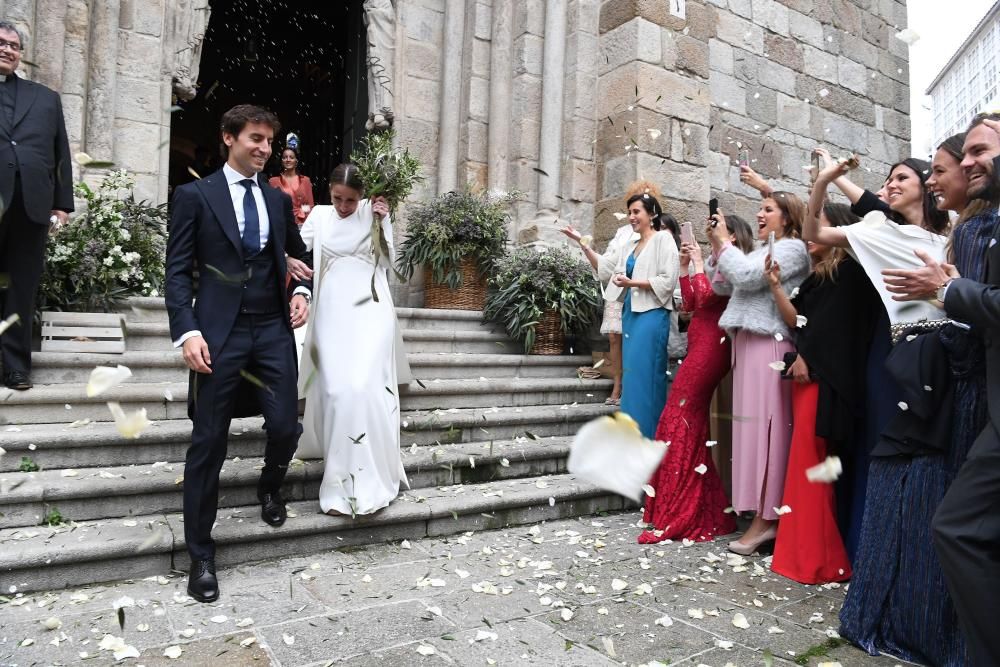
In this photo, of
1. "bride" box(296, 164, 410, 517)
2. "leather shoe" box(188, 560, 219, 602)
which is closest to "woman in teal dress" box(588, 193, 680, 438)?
"bride" box(296, 164, 410, 517)

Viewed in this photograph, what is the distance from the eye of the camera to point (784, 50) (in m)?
9.07

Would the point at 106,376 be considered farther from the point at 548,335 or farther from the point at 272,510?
the point at 548,335

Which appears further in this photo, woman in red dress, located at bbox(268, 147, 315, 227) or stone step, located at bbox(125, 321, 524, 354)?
woman in red dress, located at bbox(268, 147, 315, 227)

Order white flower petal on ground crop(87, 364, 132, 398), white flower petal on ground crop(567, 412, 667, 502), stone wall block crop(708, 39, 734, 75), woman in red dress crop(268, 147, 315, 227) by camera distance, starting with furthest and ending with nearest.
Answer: stone wall block crop(708, 39, 734, 75), woman in red dress crop(268, 147, 315, 227), white flower petal on ground crop(567, 412, 667, 502), white flower petal on ground crop(87, 364, 132, 398)

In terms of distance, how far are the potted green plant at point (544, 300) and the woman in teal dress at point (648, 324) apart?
1546 millimetres

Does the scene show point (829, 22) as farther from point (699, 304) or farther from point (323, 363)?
point (323, 363)

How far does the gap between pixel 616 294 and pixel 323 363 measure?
265 centimetres

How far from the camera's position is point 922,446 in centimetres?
283

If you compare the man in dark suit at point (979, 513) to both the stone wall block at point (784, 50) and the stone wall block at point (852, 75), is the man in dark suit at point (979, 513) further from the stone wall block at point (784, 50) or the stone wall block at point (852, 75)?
the stone wall block at point (852, 75)

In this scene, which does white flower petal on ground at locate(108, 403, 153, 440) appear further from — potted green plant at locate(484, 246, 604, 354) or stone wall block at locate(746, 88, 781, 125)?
stone wall block at locate(746, 88, 781, 125)

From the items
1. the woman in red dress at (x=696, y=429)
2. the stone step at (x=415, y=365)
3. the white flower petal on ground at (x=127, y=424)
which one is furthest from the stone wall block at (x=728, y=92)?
the white flower petal on ground at (x=127, y=424)

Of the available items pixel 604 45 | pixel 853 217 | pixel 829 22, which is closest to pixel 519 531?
pixel 853 217

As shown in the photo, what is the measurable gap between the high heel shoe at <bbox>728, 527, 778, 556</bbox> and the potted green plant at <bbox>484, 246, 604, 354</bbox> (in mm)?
2920

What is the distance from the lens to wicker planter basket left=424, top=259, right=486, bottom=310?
7.10 metres
